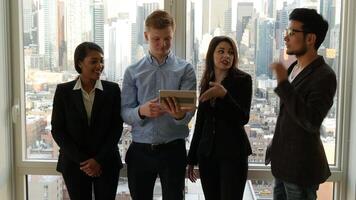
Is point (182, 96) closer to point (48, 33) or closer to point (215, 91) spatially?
point (215, 91)

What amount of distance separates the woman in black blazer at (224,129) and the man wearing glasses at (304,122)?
20cm

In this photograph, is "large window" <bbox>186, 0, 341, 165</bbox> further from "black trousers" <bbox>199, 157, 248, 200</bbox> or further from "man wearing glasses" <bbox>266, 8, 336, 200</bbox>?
"black trousers" <bbox>199, 157, 248, 200</bbox>

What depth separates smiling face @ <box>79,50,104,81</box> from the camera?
2350 millimetres

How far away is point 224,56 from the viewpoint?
2270 millimetres

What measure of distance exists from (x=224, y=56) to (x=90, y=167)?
3.00 ft

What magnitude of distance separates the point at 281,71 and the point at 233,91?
0.36 metres

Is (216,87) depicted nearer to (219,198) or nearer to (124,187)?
(219,198)

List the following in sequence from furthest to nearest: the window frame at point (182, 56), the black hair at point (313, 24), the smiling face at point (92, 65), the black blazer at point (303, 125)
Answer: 1. the window frame at point (182, 56)
2. the smiling face at point (92, 65)
3. the black hair at point (313, 24)
4. the black blazer at point (303, 125)

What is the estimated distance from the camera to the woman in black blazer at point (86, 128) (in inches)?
92.0

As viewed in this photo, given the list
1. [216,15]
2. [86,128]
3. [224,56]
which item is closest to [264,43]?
[216,15]

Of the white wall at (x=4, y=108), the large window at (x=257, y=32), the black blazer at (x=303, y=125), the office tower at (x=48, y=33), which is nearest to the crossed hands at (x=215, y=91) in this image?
the black blazer at (x=303, y=125)

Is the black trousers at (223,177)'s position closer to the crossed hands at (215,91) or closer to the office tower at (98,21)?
the crossed hands at (215,91)

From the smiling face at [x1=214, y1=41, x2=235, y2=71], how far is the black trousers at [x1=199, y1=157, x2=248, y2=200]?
1.61 feet

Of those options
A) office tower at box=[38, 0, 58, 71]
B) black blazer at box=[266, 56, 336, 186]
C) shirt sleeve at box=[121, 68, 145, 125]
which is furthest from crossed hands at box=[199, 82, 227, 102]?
office tower at box=[38, 0, 58, 71]
